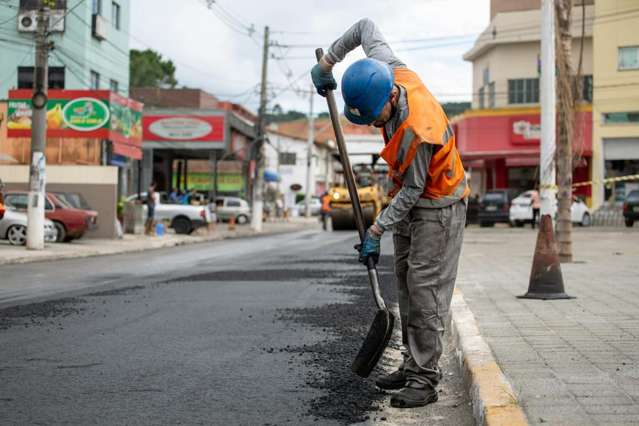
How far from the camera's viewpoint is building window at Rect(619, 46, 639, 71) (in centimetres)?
4447

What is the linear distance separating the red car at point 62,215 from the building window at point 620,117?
96.4ft

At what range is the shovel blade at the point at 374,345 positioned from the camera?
501 centimetres

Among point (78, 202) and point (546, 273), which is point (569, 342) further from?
point (78, 202)

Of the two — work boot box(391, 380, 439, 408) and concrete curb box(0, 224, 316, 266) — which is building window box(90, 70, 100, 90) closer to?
concrete curb box(0, 224, 316, 266)

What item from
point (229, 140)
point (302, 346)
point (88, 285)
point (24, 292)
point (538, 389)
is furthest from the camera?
point (229, 140)

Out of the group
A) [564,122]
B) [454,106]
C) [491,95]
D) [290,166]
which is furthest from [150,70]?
[564,122]

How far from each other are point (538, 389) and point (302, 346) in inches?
98.2

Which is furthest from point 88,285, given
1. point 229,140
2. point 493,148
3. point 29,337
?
point 493,148

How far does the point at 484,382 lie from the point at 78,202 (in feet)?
73.0

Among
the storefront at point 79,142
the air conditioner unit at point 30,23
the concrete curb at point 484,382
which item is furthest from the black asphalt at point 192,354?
the storefront at point 79,142

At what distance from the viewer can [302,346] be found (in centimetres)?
674

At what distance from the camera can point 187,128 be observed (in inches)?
1842

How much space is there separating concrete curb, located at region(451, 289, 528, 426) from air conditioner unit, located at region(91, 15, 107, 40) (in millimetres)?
31980

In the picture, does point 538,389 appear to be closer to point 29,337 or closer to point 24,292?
point 29,337
